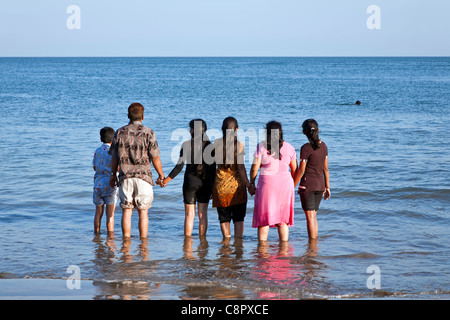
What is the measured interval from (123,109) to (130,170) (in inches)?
1140

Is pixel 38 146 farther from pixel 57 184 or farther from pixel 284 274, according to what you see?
pixel 284 274

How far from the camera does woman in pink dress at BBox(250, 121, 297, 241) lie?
6207mm

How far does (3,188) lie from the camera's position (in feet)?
36.0

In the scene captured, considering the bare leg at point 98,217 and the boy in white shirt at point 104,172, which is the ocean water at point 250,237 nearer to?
the bare leg at point 98,217

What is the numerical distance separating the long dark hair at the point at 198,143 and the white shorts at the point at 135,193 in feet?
2.17

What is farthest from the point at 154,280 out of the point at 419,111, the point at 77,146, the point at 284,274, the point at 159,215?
the point at 419,111

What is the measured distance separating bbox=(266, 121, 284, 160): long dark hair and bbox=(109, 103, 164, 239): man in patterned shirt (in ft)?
4.45

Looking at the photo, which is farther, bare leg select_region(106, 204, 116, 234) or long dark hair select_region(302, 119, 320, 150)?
bare leg select_region(106, 204, 116, 234)

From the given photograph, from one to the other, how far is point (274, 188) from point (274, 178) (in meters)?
0.12

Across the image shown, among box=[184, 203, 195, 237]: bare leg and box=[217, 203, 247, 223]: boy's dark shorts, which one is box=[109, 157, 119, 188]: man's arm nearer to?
box=[184, 203, 195, 237]: bare leg

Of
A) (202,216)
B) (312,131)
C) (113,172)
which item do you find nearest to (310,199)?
(312,131)

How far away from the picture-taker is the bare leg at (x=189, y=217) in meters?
6.86

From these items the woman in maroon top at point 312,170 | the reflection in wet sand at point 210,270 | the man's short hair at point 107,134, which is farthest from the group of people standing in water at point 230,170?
the man's short hair at point 107,134
